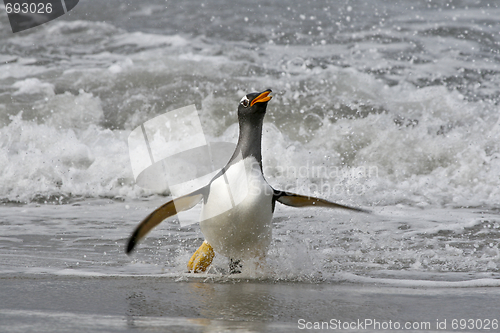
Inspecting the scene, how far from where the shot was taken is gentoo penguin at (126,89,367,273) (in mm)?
2867

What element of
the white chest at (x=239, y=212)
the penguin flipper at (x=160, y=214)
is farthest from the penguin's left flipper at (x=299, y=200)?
the penguin flipper at (x=160, y=214)

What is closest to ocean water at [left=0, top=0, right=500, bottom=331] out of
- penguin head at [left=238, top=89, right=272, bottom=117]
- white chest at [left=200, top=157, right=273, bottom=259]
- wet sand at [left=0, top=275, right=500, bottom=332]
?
wet sand at [left=0, top=275, right=500, bottom=332]

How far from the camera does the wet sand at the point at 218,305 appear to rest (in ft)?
6.17

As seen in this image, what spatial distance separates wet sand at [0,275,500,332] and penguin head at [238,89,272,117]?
3.08 feet

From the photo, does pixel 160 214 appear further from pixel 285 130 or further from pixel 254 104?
pixel 285 130

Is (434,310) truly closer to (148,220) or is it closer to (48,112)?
(148,220)

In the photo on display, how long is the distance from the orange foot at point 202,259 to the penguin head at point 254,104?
30.6 inches

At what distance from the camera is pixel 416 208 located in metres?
4.75

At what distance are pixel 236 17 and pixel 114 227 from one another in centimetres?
787

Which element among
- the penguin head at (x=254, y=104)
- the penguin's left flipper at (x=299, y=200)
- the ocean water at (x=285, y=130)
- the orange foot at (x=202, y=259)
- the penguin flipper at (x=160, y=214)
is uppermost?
the penguin head at (x=254, y=104)

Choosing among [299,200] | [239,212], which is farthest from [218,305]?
[299,200]

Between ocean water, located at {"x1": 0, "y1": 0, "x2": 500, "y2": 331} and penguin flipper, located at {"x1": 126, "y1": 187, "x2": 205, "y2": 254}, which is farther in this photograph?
ocean water, located at {"x1": 0, "y1": 0, "x2": 500, "y2": 331}

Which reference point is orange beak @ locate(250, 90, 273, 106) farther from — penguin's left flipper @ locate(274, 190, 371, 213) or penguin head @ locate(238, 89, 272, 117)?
penguin's left flipper @ locate(274, 190, 371, 213)

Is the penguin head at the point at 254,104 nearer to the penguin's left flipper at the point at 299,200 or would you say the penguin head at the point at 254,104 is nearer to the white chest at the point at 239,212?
the white chest at the point at 239,212
